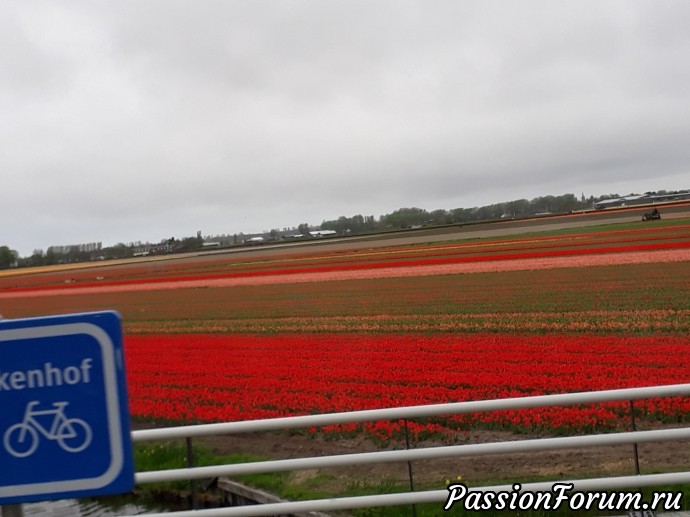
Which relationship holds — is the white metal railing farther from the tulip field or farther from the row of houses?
the row of houses

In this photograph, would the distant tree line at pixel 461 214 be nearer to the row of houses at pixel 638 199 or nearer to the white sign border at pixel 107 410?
the row of houses at pixel 638 199

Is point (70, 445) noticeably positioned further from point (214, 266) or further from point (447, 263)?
point (214, 266)

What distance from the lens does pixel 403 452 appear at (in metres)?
3.73

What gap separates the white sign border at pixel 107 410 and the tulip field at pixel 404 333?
563 cm

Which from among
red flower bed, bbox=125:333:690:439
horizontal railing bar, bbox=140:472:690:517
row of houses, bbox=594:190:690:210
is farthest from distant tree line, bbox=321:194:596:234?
horizontal railing bar, bbox=140:472:690:517

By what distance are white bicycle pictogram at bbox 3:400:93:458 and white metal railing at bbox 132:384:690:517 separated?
68 centimetres

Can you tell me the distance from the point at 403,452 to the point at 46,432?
2.01 m

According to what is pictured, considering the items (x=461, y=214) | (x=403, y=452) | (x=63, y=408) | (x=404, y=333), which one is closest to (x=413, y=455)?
(x=403, y=452)

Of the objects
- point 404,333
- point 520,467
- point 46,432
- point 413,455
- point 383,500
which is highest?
point 46,432

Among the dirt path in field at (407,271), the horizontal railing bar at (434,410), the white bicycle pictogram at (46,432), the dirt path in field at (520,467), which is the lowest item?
the dirt path in field at (520,467)

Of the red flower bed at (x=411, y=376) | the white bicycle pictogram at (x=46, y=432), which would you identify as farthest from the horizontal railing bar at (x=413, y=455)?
the red flower bed at (x=411, y=376)

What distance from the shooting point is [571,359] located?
11.0m

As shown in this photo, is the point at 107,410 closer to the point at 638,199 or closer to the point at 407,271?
the point at 407,271

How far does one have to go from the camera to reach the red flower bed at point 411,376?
8302 millimetres
